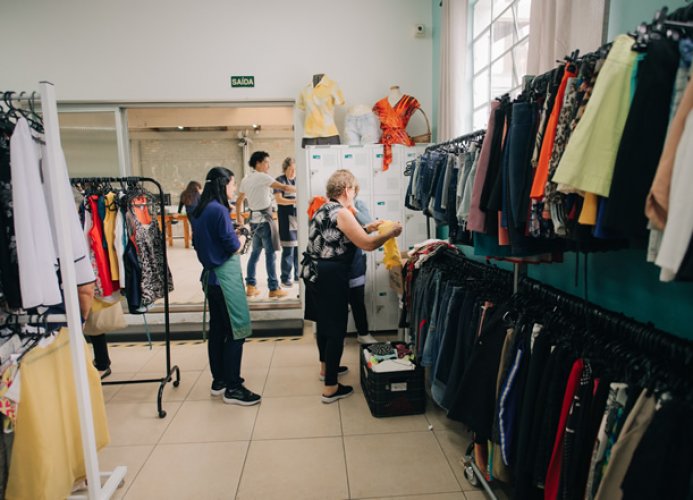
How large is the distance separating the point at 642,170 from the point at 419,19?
425 cm

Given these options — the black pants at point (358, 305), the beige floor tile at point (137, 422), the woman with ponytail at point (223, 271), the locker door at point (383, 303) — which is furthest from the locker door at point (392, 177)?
the beige floor tile at point (137, 422)

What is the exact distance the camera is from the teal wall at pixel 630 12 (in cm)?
164

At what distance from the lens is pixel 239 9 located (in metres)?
4.53

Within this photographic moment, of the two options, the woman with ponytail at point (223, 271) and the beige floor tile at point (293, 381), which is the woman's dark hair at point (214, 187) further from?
the beige floor tile at point (293, 381)

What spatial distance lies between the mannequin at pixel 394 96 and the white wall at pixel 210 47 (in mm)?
195

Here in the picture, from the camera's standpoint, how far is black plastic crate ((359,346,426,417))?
2917 mm

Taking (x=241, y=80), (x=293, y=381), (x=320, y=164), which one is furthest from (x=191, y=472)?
(x=241, y=80)

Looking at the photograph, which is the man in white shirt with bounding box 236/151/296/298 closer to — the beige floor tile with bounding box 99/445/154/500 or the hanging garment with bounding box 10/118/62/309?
the beige floor tile with bounding box 99/445/154/500

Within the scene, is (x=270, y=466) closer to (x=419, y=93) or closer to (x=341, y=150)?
(x=341, y=150)

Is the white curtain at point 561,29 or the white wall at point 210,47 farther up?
the white wall at point 210,47

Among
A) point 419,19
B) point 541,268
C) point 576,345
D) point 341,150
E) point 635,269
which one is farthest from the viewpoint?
point 419,19

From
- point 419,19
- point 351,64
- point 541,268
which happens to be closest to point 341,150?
point 351,64

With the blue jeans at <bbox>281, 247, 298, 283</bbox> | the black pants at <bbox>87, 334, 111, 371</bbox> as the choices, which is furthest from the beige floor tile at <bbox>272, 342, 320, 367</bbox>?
the blue jeans at <bbox>281, 247, 298, 283</bbox>

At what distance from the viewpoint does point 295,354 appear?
4172mm
